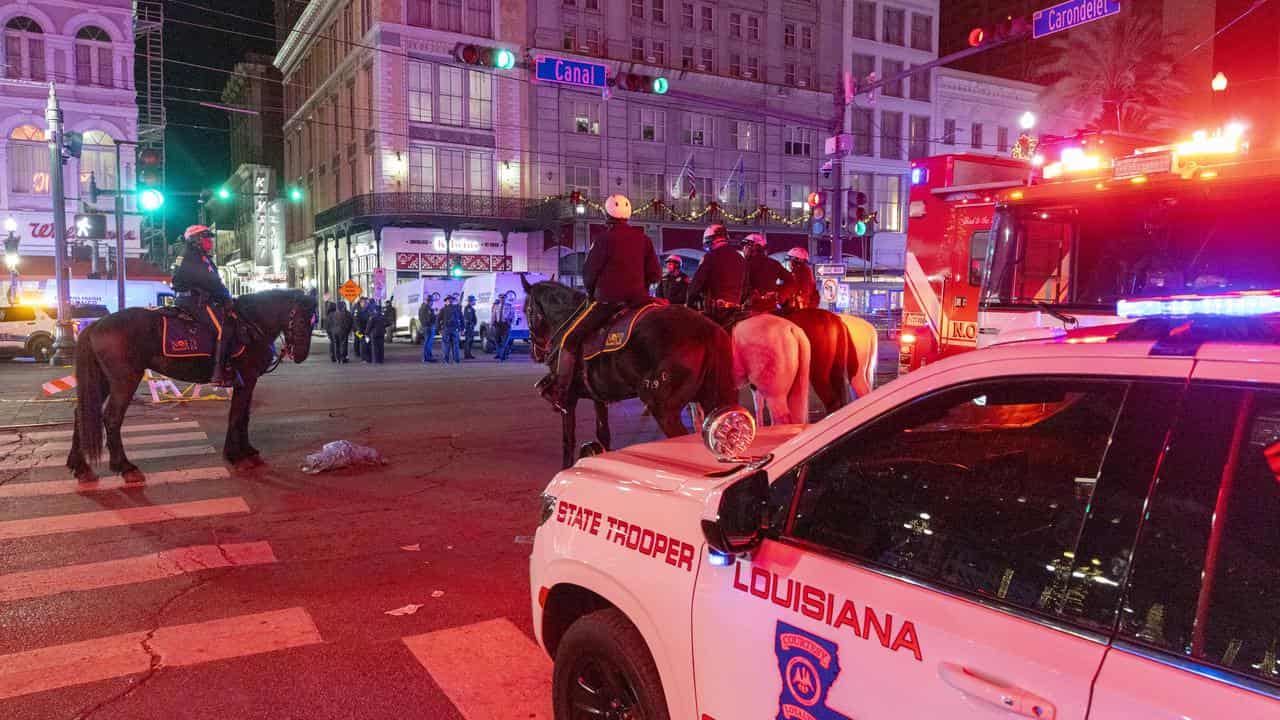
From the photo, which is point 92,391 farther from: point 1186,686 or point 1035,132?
point 1035,132

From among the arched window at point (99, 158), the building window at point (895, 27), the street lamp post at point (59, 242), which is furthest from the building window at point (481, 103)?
the building window at point (895, 27)

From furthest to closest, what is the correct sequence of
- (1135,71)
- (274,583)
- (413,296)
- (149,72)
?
1. (149,72)
2. (413,296)
3. (1135,71)
4. (274,583)

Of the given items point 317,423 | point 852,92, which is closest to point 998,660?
point 317,423

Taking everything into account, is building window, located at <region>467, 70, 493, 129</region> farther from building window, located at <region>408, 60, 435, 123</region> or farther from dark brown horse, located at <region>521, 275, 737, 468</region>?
dark brown horse, located at <region>521, 275, 737, 468</region>

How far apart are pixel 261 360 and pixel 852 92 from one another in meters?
15.9

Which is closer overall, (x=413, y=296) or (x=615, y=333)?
(x=615, y=333)

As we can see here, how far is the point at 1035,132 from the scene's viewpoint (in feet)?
152

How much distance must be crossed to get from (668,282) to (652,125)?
3613 cm

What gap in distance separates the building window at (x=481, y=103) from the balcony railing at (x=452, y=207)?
3695 mm

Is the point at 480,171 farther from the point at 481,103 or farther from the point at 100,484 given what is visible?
the point at 100,484

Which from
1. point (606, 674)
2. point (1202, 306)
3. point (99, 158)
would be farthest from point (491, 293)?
point (1202, 306)

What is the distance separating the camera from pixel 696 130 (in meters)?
47.0

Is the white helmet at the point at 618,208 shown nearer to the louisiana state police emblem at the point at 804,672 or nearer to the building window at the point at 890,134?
the louisiana state police emblem at the point at 804,672

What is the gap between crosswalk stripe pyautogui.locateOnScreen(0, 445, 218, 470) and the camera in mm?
9383
